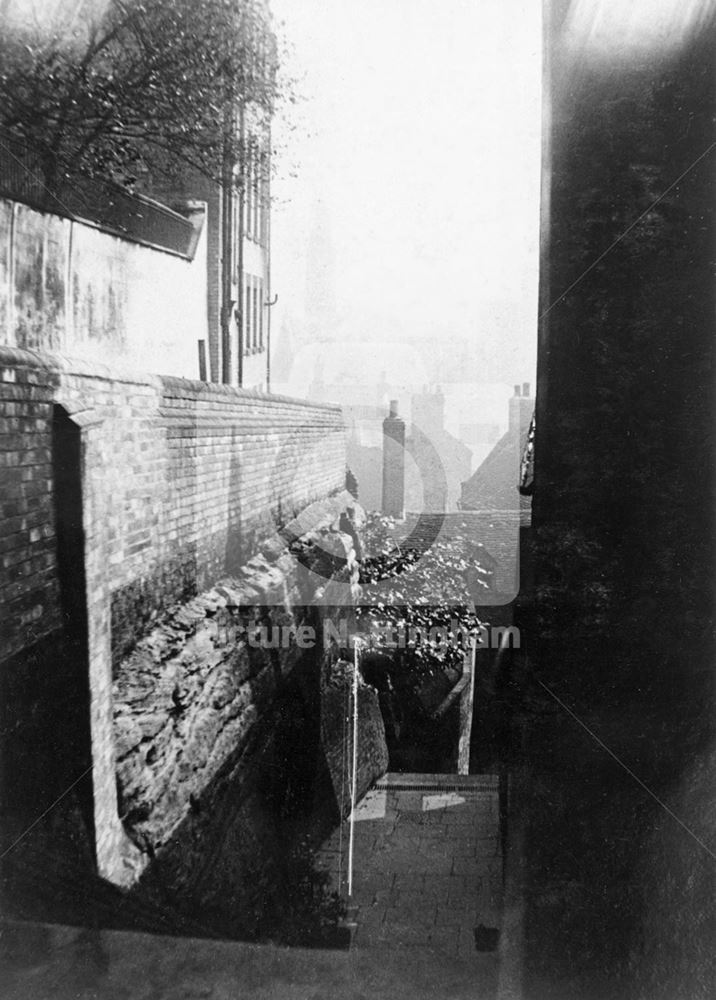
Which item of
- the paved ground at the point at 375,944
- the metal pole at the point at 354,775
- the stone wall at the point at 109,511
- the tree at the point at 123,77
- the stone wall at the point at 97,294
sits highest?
the tree at the point at 123,77

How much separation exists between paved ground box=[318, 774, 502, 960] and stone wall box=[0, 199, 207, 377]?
171 centimetres

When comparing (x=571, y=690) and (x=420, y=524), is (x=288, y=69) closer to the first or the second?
(x=420, y=524)

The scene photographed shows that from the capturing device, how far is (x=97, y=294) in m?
2.00

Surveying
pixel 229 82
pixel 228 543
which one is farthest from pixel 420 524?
pixel 229 82

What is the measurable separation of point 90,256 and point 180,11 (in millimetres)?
797

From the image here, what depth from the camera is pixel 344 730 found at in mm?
2346

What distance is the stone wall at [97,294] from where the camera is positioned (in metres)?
1.88

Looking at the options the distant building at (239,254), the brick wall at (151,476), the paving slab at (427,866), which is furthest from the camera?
the paving slab at (427,866)

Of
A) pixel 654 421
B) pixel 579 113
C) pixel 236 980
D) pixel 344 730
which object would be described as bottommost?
pixel 236 980

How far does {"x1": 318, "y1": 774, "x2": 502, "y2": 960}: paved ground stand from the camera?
7.34ft

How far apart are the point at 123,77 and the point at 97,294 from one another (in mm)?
664

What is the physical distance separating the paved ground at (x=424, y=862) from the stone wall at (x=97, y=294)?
1705 millimetres

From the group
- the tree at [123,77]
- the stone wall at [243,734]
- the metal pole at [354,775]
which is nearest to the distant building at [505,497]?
the stone wall at [243,734]

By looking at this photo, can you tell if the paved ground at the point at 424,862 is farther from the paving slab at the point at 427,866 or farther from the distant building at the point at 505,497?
the distant building at the point at 505,497
